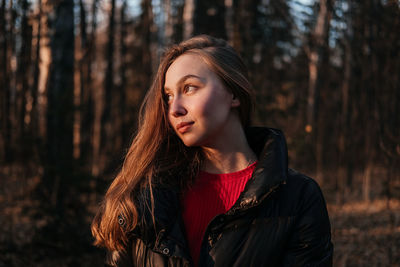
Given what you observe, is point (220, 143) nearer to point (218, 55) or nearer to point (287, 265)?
point (218, 55)

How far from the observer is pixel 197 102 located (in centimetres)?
188

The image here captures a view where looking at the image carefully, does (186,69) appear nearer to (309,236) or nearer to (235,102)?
(235,102)

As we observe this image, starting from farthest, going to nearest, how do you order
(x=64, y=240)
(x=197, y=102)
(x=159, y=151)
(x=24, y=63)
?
(x=24, y=63) → (x=64, y=240) → (x=159, y=151) → (x=197, y=102)

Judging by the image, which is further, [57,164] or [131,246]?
[57,164]

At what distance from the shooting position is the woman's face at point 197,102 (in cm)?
190

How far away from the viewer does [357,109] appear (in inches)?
466

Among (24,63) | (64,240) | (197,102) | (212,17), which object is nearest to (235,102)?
(197,102)

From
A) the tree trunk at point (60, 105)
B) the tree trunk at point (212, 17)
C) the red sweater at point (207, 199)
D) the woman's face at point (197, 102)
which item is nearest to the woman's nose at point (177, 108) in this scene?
the woman's face at point (197, 102)

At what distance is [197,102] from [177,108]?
11 cm

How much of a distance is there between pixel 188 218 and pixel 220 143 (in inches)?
16.5

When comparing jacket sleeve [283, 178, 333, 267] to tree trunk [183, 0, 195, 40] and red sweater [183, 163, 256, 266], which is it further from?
tree trunk [183, 0, 195, 40]

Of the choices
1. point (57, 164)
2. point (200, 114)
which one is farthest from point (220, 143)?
point (57, 164)

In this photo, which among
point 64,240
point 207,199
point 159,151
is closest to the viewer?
point 207,199

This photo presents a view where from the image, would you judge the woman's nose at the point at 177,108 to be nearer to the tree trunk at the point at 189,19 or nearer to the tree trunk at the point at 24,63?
the tree trunk at the point at 24,63
